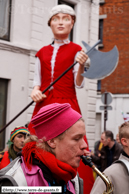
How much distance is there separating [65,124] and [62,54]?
2.56 metres

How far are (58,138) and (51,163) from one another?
187 millimetres

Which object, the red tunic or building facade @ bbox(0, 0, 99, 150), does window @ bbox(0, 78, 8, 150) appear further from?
the red tunic

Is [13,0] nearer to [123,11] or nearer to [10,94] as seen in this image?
[10,94]

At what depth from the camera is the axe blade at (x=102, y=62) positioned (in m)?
4.70

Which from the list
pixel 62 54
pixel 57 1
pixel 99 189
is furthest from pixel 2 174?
pixel 57 1

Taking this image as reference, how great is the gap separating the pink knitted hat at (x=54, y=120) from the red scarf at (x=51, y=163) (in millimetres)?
120

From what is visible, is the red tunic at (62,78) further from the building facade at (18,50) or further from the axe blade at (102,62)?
the building facade at (18,50)

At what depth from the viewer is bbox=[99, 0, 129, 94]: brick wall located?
22.1m

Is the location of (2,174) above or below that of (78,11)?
below

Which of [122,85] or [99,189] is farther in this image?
[122,85]

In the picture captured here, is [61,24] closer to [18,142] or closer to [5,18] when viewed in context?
[18,142]

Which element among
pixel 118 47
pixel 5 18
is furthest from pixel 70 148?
pixel 118 47

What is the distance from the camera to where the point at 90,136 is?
1370 centimetres

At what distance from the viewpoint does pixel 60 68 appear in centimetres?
468
